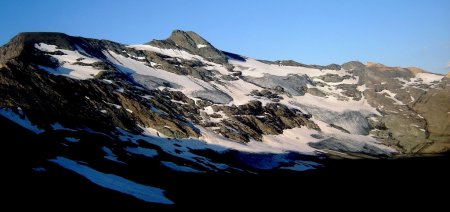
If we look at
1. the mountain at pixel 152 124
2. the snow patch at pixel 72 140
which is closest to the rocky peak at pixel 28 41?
the mountain at pixel 152 124

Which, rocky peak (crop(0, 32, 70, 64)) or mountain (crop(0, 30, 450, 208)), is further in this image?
rocky peak (crop(0, 32, 70, 64))

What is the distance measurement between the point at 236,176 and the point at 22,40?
11061cm

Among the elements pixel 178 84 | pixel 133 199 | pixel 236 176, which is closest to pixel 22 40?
pixel 178 84

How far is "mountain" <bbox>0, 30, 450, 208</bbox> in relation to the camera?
73.1 meters

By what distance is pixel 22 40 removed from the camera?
158 m

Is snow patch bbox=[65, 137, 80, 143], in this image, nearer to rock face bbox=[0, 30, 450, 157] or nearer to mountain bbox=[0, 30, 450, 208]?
mountain bbox=[0, 30, 450, 208]

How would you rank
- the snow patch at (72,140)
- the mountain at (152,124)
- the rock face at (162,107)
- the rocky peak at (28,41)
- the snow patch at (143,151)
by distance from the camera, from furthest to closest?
1. the rocky peak at (28,41)
2. the rock face at (162,107)
3. the snow patch at (143,151)
4. the snow patch at (72,140)
5. the mountain at (152,124)

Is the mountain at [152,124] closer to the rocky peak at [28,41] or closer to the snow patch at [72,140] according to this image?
the rocky peak at [28,41]

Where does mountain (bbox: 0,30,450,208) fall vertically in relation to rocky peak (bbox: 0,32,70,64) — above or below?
below

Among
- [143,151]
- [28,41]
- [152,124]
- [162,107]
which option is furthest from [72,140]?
[28,41]

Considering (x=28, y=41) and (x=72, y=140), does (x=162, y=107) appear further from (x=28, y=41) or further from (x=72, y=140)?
(x=28, y=41)

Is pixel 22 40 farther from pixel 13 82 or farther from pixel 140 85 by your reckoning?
pixel 13 82

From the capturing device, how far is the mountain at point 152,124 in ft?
240

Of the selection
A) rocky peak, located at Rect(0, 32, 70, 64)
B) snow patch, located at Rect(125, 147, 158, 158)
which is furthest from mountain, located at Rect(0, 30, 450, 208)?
rocky peak, located at Rect(0, 32, 70, 64)
